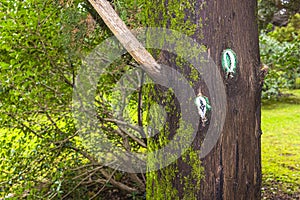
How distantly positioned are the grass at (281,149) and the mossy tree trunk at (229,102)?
2315mm

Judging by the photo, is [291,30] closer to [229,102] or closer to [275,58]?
[275,58]

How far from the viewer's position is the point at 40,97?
8.36 feet

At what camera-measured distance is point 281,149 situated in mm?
4809

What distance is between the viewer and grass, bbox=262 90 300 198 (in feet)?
11.8

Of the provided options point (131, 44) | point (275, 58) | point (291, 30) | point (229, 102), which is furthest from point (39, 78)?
point (291, 30)

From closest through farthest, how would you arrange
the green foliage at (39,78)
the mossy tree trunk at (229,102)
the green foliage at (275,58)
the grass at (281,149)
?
the mossy tree trunk at (229,102) < the green foliage at (39,78) < the grass at (281,149) < the green foliage at (275,58)

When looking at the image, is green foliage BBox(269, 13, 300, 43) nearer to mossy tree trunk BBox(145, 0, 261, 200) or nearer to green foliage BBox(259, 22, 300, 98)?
green foliage BBox(259, 22, 300, 98)

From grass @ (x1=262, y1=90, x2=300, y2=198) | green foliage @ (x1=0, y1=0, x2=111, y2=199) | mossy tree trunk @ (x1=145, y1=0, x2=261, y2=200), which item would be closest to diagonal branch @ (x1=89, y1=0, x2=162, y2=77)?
mossy tree trunk @ (x1=145, y1=0, x2=261, y2=200)

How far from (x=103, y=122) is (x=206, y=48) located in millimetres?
1674

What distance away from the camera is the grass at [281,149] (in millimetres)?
3590

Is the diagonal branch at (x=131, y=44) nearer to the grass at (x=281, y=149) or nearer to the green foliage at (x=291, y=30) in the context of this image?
the grass at (x=281, y=149)

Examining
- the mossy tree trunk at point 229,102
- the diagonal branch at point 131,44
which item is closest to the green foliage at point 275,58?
the mossy tree trunk at point 229,102

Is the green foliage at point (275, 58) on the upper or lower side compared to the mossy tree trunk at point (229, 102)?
upper

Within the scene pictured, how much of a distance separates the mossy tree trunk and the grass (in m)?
2.31
